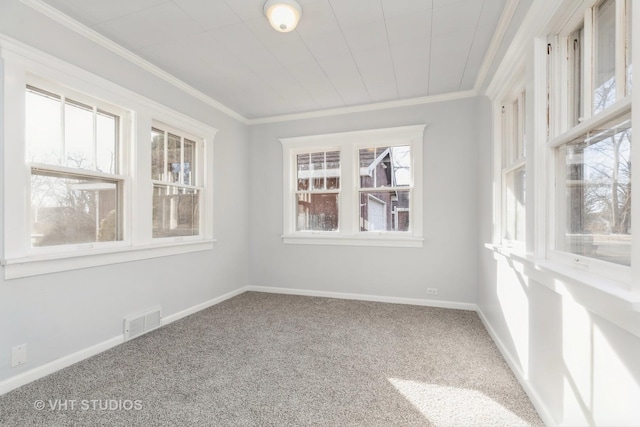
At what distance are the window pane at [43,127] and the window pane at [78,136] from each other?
0.06 metres

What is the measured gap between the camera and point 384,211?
406 centimetres

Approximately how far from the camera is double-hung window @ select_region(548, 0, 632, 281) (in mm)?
1131

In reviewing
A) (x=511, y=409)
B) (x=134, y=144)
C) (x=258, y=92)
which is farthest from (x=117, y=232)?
(x=511, y=409)

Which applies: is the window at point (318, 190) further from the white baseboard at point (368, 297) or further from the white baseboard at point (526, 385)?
the white baseboard at point (526, 385)

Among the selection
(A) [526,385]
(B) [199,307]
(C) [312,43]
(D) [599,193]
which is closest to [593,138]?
(D) [599,193]

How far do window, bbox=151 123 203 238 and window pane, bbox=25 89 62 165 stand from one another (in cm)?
85

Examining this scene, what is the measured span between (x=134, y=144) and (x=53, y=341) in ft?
5.69

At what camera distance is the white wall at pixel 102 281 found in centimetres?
202

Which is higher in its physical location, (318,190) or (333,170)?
(333,170)

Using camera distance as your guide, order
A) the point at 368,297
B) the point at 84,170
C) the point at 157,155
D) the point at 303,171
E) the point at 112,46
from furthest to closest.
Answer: the point at 303,171 → the point at 368,297 → the point at 157,155 → the point at 112,46 → the point at 84,170

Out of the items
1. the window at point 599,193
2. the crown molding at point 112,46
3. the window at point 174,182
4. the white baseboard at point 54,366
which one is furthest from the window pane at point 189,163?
the window at point 599,193

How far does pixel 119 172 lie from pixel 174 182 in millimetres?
641

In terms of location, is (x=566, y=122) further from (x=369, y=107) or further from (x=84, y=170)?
(x=84, y=170)

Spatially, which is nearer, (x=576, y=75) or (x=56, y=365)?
(x=576, y=75)
